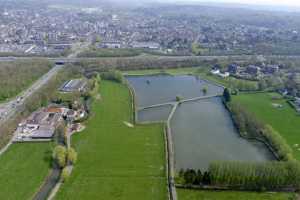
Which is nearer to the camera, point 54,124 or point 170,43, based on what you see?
point 54,124

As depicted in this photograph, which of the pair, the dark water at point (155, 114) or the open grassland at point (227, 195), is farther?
the dark water at point (155, 114)

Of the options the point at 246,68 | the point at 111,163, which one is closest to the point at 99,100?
the point at 111,163

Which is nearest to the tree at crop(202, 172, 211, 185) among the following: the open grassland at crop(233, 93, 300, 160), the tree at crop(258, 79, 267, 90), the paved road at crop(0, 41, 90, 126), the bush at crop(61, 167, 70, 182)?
the open grassland at crop(233, 93, 300, 160)

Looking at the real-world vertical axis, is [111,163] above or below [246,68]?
below

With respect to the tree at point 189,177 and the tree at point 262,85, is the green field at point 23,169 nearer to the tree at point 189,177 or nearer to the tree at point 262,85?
the tree at point 189,177

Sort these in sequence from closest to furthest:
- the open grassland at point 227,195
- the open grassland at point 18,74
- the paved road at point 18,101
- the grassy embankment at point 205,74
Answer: the open grassland at point 227,195
the paved road at point 18,101
the open grassland at point 18,74
the grassy embankment at point 205,74

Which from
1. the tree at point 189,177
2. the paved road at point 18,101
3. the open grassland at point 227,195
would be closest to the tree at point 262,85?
the open grassland at point 227,195

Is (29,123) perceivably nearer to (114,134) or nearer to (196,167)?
(114,134)
